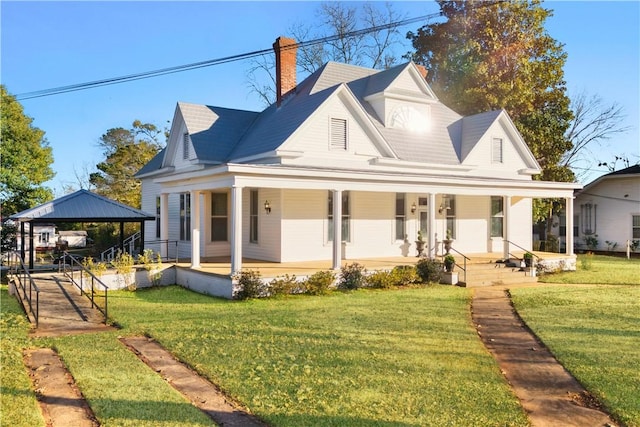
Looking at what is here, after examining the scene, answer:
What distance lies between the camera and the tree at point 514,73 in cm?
3000

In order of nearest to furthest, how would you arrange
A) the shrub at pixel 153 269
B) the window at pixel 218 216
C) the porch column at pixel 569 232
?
1. the shrub at pixel 153 269
2. the window at pixel 218 216
3. the porch column at pixel 569 232

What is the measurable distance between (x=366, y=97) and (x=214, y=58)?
21.8 feet

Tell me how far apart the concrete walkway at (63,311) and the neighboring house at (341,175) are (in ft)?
12.6

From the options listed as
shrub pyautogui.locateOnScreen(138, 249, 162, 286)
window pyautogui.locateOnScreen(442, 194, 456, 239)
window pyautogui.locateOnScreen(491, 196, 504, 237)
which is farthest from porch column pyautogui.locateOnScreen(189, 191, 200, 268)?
Answer: window pyautogui.locateOnScreen(491, 196, 504, 237)

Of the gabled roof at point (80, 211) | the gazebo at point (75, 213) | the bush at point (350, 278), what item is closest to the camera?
the bush at point (350, 278)

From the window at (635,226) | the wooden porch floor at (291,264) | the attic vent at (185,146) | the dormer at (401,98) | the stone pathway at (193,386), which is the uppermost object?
the dormer at (401,98)

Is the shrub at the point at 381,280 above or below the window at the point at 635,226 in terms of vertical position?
below

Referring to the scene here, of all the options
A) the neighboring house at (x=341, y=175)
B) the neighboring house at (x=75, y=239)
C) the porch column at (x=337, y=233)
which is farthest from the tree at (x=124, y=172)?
the porch column at (x=337, y=233)

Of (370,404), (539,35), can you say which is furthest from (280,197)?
(539,35)

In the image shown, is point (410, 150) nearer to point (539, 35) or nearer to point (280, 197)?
point (280, 197)

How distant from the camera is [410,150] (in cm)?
2175

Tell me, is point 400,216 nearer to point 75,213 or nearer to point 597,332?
point 597,332

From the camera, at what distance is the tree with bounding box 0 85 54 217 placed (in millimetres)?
29703

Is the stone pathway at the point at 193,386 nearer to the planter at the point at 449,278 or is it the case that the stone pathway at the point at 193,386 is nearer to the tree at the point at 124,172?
the planter at the point at 449,278
